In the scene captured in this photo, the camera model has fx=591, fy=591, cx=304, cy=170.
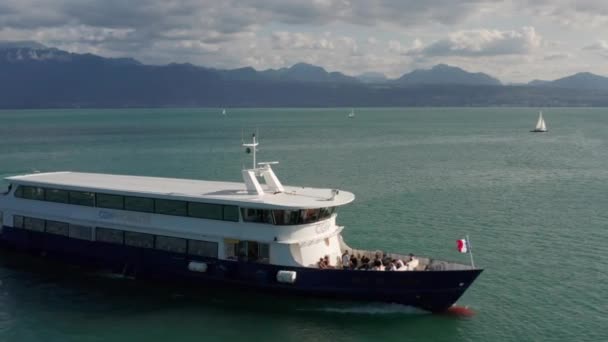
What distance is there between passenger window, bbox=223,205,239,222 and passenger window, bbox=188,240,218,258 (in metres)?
1.57

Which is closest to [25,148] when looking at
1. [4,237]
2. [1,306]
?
[4,237]

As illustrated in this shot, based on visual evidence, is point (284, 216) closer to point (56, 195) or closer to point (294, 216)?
point (294, 216)

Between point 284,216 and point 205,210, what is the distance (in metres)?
4.32

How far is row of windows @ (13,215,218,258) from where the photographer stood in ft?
98.1

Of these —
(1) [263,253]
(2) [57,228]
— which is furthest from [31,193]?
(1) [263,253]

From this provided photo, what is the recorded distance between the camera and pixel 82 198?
33.1 m

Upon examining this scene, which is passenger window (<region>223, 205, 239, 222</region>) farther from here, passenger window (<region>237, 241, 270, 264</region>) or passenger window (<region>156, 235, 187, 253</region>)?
passenger window (<region>156, 235, 187, 253</region>)

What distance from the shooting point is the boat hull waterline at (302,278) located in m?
26.9

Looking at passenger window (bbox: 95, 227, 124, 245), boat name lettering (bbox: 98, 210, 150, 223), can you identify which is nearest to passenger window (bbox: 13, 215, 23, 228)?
passenger window (bbox: 95, 227, 124, 245)

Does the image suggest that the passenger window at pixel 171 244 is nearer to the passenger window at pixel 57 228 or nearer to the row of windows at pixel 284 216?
the row of windows at pixel 284 216

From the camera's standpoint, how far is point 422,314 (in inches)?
1076

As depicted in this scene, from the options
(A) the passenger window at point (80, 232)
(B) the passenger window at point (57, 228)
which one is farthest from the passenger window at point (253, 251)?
(B) the passenger window at point (57, 228)

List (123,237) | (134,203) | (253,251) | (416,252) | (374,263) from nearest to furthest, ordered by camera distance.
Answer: (374,263), (253,251), (134,203), (123,237), (416,252)

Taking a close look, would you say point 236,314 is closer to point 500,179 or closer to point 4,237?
point 4,237
